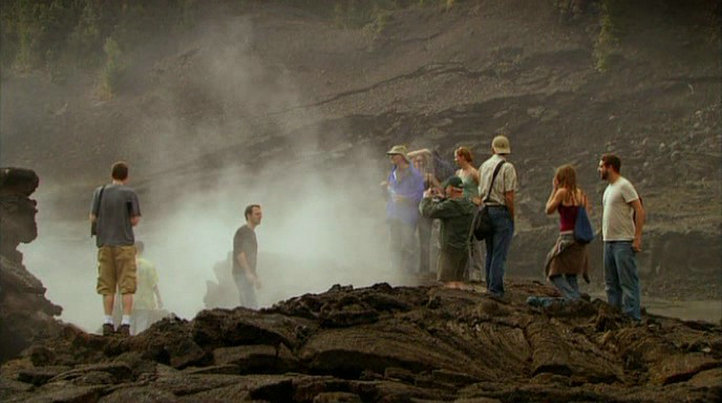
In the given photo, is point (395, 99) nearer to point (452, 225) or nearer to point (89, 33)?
point (89, 33)

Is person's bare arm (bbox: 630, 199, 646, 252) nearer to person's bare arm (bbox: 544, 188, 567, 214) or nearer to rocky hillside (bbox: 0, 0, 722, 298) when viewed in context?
person's bare arm (bbox: 544, 188, 567, 214)

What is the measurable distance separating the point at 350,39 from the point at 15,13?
15.6m

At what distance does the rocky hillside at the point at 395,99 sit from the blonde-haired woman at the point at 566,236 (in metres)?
15.4

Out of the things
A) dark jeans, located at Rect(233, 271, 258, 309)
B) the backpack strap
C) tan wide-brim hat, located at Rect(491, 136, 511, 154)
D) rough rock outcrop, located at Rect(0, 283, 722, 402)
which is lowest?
rough rock outcrop, located at Rect(0, 283, 722, 402)

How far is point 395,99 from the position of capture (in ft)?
124

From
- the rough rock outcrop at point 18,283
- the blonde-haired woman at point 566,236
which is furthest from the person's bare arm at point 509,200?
the rough rock outcrop at point 18,283

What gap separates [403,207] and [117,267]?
419cm

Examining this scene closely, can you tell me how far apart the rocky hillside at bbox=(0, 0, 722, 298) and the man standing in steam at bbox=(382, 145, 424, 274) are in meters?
12.5

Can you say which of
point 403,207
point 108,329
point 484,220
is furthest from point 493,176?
point 108,329

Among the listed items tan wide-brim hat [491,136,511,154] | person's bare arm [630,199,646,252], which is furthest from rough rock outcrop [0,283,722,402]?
tan wide-brim hat [491,136,511,154]

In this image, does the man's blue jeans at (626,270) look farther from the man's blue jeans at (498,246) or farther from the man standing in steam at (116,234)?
the man standing in steam at (116,234)

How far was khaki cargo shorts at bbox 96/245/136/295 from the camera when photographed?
11312mm

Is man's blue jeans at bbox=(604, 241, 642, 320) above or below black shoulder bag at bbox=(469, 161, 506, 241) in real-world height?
below

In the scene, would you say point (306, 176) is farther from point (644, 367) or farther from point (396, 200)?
point (644, 367)
